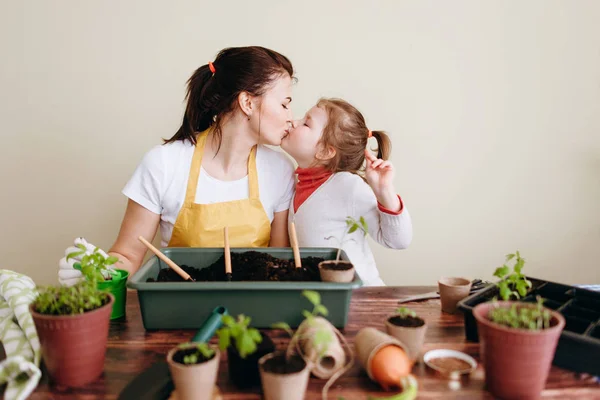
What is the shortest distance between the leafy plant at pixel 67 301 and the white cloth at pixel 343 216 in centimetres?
98

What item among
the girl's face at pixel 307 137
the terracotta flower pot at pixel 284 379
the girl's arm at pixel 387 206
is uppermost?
the girl's face at pixel 307 137

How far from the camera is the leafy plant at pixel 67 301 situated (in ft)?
3.02

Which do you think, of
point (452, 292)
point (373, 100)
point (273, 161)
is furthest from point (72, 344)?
point (373, 100)

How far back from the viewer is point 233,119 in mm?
1887

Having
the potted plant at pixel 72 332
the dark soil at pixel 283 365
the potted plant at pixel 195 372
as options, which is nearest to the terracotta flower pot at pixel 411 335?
the dark soil at pixel 283 365

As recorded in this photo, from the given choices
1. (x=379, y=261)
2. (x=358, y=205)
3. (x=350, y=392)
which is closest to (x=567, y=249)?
(x=379, y=261)

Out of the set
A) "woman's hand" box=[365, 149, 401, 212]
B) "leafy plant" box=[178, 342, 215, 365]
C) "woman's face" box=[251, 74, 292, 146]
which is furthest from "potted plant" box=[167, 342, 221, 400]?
"woman's face" box=[251, 74, 292, 146]

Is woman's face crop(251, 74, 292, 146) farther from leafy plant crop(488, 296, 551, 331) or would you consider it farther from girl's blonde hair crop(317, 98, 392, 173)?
leafy plant crop(488, 296, 551, 331)

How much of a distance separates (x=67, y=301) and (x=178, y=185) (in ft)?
3.12

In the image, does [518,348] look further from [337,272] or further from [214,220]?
[214,220]

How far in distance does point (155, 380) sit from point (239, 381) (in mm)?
162

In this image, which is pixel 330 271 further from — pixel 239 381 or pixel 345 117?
pixel 345 117

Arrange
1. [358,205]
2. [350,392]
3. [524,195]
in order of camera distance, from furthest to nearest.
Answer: [524,195]
[358,205]
[350,392]

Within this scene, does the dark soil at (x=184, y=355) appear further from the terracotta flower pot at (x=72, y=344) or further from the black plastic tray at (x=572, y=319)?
the black plastic tray at (x=572, y=319)
